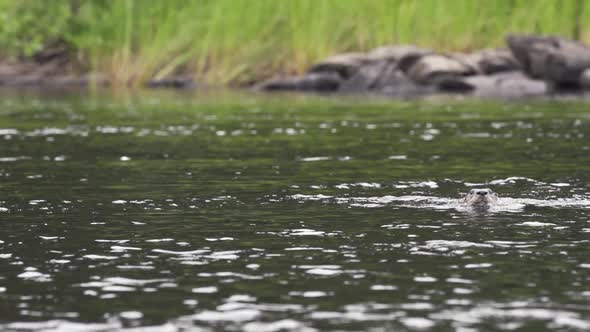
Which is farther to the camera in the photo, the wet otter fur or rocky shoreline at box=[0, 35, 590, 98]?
rocky shoreline at box=[0, 35, 590, 98]

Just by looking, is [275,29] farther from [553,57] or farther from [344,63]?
[553,57]

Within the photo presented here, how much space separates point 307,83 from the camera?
62.6m

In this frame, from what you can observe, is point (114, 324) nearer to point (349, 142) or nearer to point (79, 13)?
point (349, 142)

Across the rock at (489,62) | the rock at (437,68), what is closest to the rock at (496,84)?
the rock at (437,68)

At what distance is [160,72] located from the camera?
2739 inches

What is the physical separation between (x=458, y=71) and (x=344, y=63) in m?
5.68

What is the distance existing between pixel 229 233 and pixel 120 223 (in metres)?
1.76

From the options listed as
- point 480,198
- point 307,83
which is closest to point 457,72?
point 307,83

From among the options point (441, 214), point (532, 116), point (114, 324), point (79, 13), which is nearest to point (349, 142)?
point (532, 116)

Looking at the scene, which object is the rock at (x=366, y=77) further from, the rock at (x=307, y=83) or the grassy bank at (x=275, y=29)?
the grassy bank at (x=275, y=29)

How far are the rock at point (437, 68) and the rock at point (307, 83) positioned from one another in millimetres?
4098

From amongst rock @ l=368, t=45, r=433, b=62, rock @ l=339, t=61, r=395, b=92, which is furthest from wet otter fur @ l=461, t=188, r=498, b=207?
rock @ l=339, t=61, r=395, b=92

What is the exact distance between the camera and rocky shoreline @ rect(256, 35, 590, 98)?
57188mm

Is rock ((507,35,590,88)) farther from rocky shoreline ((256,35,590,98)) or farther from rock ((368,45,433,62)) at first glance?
rock ((368,45,433,62))
